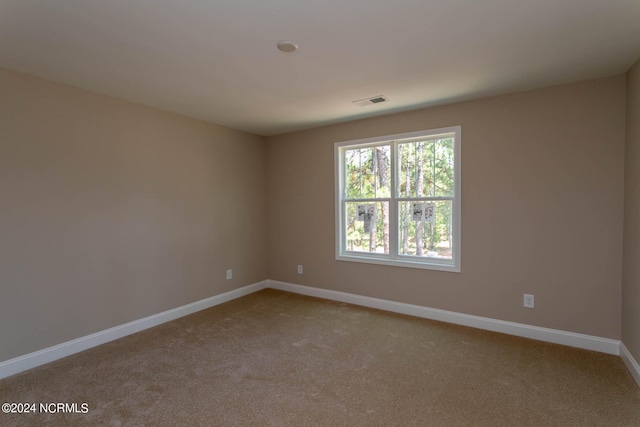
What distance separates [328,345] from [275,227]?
92.2 inches

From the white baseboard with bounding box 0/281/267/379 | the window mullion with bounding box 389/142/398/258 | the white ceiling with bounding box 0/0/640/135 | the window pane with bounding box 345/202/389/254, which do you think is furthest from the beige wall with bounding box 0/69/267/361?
the window mullion with bounding box 389/142/398/258

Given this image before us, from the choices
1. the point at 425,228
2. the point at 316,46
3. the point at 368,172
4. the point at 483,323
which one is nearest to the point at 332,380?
the point at 483,323

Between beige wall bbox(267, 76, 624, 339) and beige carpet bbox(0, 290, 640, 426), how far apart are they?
394mm

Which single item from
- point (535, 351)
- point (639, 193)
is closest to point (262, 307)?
point (535, 351)

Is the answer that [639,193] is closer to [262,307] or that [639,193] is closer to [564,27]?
[564,27]

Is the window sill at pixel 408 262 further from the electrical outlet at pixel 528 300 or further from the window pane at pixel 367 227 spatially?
the electrical outlet at pixel 528 300

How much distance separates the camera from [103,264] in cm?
303

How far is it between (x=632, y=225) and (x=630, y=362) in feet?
3.43

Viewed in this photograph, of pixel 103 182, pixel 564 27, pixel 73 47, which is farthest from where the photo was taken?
pixel 103 182

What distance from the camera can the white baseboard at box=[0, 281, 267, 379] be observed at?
2.48 metres

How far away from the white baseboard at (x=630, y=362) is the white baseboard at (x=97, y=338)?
409cm

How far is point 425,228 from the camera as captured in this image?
12.0ft

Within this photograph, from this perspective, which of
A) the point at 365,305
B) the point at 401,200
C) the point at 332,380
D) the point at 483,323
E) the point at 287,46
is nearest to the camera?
the point at 287,46

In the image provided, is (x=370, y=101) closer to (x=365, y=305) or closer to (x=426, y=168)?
(x=426, y=168)
